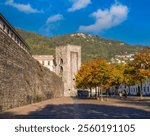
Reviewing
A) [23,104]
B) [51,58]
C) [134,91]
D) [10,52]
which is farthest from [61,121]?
[51,58]

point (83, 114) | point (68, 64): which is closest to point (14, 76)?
point (83, 114)

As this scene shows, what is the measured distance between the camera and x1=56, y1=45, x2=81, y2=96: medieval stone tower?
124 m

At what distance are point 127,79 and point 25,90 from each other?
48384 mm

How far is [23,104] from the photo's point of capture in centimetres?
3481

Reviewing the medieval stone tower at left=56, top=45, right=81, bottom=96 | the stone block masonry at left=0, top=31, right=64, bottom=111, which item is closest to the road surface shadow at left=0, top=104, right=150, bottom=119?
the stone block masonry at left=0, top=31, right=64, bottom=111

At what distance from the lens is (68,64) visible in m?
126

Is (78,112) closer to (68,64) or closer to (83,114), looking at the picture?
(83,114)

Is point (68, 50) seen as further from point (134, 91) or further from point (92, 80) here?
point (92, 80)

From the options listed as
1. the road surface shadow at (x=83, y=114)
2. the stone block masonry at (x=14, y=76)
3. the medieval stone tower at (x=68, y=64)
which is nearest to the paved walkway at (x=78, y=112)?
the road surface shadow at (x=83, y=114)

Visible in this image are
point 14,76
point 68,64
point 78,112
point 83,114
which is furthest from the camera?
point 68,64

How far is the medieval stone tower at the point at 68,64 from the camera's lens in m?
124

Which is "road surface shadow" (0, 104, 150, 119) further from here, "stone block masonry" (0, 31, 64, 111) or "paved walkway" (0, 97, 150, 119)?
"stone block masonry" (0, 31, 64, 111)

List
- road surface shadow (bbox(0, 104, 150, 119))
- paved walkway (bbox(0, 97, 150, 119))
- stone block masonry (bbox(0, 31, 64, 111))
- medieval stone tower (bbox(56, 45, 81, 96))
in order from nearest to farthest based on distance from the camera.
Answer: road surface shadow (bbox(0, 104, 150, 119)) < paved walkway (bbox(0, 97, 150, 119)) < stone block masonry (bbox(0, 31, 64, 111)) < medieval stone tower (bbox(56, 45, 81, 96))

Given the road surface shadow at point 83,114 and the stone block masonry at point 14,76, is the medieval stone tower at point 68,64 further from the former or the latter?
the road surface shadow at point 83,114
